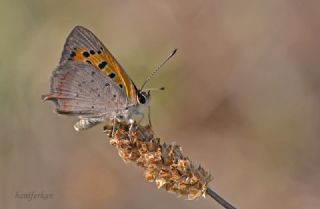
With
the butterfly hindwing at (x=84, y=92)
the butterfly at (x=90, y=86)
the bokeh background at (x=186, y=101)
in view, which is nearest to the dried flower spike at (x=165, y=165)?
the butterfly at (x=90, y=86)

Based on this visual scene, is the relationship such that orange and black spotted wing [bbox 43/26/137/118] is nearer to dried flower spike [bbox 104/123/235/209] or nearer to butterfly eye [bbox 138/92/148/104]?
butterfly eye [bbox 138/92/148/104]

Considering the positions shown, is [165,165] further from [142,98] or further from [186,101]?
[186,101]

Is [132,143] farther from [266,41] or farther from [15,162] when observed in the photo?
[266,41]

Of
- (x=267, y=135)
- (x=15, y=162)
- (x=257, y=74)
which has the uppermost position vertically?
(x=257, y=74)

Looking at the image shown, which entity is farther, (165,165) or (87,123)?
(87,123)

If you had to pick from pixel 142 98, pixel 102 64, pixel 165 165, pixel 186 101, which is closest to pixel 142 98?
pixel 142 98

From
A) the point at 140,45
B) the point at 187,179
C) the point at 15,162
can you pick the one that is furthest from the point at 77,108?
the point at 140,45
